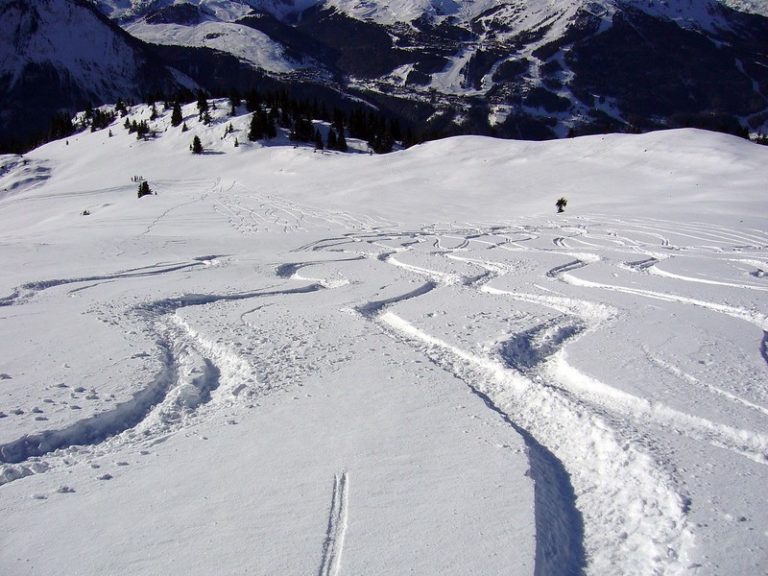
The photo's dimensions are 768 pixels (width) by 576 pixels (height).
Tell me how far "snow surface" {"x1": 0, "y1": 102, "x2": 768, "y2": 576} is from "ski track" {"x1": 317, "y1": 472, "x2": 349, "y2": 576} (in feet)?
0.06

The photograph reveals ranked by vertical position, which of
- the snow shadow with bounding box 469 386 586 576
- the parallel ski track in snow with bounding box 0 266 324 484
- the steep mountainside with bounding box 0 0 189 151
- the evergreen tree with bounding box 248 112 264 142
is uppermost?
the steep mountainside with bounding box 0 0 189 151

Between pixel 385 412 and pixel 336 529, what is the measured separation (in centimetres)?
152

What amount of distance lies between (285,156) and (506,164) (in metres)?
21.0

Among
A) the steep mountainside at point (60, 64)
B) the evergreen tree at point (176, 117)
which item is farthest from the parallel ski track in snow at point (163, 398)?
the steep mountainside at point (60, 64)

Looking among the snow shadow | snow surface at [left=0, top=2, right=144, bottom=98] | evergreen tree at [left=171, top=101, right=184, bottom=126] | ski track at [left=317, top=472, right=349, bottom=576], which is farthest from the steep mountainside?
the snow shadow

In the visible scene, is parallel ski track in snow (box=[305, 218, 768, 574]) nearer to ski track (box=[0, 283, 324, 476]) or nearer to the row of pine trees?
ski track (box=[0, 283, 324, 476])

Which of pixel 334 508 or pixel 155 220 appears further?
pixel 155 220

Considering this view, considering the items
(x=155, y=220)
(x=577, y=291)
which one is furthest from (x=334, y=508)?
(x=155, y=220)

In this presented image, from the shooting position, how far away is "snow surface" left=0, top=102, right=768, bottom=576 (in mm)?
2953

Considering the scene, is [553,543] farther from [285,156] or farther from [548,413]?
[285,156]

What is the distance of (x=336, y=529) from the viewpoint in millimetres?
3008

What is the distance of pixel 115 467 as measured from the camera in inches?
145

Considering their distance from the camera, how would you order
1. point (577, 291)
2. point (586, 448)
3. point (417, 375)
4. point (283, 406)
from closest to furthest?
1. point (586, 448)
2. point (283, 406)
3. point (417, 375)
4. point (577, 291)

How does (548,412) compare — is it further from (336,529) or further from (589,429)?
(336,529)
